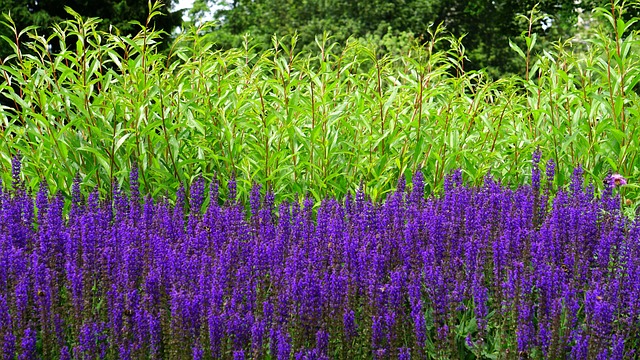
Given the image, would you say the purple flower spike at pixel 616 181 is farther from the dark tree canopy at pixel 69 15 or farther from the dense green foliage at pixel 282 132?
the dark tree canopy at pixel 69 15

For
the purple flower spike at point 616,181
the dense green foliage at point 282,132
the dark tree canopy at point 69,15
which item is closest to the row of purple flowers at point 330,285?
the purple flower spike at point 616,181

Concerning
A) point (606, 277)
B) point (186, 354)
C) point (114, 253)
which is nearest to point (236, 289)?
point (186, 354)

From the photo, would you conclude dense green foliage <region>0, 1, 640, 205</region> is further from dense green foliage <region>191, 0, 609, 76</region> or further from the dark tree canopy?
dense green foliage <region>191, 0, 609, 76</region>

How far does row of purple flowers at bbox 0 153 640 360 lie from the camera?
3.32 metres

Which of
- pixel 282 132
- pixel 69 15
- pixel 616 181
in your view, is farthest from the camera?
pixel 69 15

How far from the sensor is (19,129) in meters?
7.01

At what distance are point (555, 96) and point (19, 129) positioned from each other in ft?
14.9

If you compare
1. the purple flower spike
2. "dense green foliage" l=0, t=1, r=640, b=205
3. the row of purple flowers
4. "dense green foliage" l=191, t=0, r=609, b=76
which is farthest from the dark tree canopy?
the row of purple flowers

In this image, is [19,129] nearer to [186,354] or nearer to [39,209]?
[39,209]

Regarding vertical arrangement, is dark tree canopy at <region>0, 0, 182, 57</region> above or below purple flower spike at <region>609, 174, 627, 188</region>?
above

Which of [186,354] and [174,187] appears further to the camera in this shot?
[174,187]

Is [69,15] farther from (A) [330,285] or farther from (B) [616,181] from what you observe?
(A) [330,285]

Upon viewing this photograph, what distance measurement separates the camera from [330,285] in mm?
3527

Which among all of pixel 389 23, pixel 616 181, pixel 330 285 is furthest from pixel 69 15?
pixel 330 285
